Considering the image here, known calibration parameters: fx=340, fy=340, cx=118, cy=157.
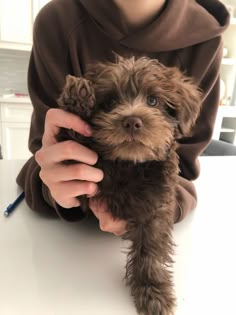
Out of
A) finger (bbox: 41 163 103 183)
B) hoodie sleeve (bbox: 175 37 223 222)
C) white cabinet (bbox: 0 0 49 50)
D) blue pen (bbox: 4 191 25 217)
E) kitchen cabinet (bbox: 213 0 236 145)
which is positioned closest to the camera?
finger (bbox: 41 163 103 183)

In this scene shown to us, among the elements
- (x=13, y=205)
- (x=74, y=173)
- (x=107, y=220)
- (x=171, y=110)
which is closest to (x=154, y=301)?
(x=107, y=220)

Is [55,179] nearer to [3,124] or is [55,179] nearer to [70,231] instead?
[70,231]

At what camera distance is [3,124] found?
4070 millimetres

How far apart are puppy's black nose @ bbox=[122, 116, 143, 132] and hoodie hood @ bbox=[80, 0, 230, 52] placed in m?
0.59

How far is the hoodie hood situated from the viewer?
1.22m

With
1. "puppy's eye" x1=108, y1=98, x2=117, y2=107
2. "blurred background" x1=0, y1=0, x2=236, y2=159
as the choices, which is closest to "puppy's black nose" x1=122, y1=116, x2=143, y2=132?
"puppy's eye" x1=108, y1=98, x2=117, y2=107

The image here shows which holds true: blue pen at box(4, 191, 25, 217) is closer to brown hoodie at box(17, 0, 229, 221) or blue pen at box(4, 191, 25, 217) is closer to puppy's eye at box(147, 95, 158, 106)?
brown hoodie at box(17, 0, 229, 221)

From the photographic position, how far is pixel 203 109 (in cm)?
140

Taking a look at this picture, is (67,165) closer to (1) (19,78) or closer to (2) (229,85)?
(1) (19,78)

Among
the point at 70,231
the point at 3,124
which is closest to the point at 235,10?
the point at 3,124

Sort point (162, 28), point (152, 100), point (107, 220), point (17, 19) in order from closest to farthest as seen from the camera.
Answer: point (152, 100) → point (107, 220) → point (162, 28) → point (17, 19)

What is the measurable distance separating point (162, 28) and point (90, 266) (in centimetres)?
85

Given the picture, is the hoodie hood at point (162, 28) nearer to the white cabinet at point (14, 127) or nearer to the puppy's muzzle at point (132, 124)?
the puppy's muzzle at point (132, 124)

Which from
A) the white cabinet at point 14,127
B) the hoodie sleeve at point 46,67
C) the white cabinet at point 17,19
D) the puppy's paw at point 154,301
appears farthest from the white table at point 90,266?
the white cabinet at point 17,19
